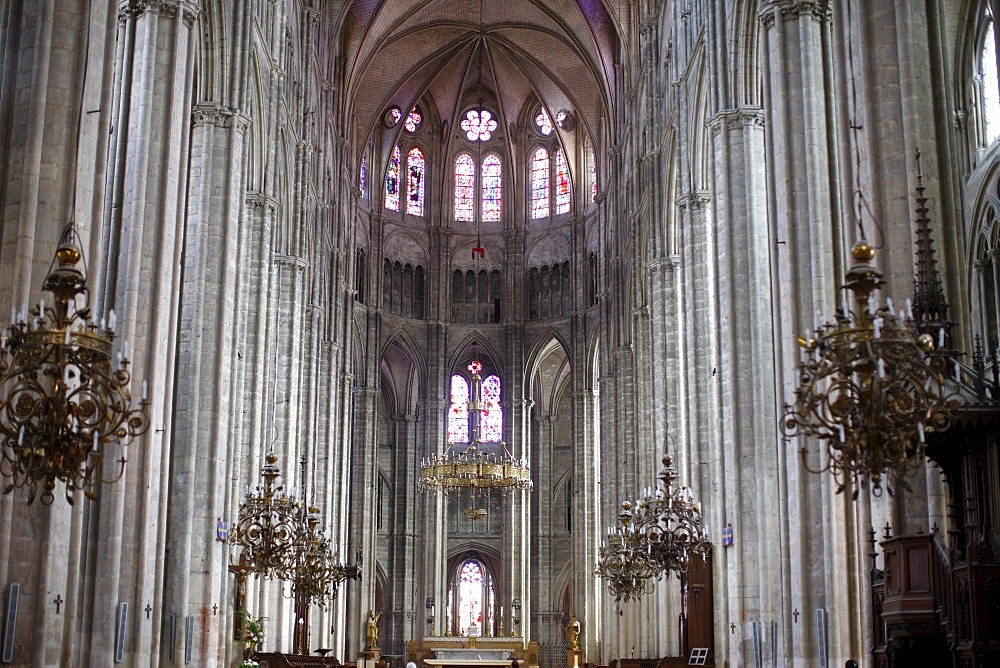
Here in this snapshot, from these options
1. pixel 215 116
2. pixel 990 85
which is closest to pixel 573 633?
pixel 215 116

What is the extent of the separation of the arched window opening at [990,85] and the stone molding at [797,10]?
3590mm

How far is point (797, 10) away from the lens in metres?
20.0

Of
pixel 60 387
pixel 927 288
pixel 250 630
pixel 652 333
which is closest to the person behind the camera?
pixel 60 387

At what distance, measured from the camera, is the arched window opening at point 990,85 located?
21.7m

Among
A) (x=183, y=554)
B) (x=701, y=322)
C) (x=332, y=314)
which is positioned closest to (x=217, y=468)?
(x=183, y=554)

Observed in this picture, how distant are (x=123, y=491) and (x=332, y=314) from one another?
27.6 metres

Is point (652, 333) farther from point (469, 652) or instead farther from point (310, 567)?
point (469, 652)

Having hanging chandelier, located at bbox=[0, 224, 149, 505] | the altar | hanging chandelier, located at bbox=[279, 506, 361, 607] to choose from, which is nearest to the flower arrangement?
hanging chandelier, located at bbox=[279, 506, 361, 607]

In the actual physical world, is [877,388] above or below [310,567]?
above

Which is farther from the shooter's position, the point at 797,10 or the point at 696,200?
the point at 696,200

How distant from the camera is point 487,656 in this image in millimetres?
48000

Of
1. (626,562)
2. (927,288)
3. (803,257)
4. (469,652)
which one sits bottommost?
(469,652)

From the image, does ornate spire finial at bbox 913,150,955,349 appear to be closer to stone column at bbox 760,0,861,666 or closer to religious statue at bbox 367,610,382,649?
stone column at bbox 760,0,861,666

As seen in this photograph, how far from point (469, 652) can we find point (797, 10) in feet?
111
